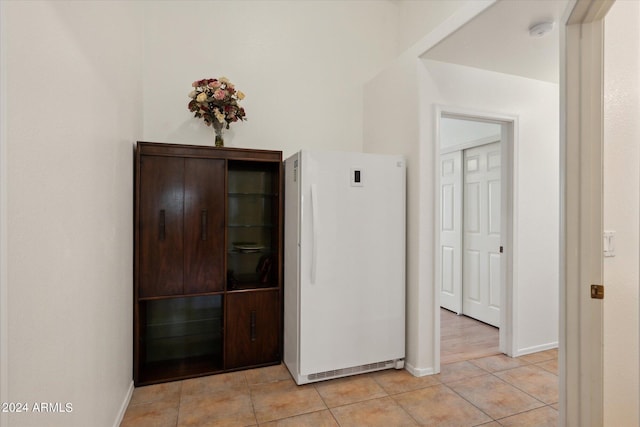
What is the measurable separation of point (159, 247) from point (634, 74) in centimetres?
297

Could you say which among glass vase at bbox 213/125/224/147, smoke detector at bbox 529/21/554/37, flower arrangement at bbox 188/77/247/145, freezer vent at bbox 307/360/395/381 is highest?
smoke detector at bbox 529/21/554/37

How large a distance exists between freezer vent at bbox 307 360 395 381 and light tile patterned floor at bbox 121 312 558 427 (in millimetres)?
46

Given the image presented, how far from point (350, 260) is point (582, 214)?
4.85 ft

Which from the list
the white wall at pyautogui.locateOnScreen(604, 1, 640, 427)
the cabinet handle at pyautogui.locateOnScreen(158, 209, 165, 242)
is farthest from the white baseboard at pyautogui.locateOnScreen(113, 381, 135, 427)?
the white wall at pyautogui.locateOnScreen(604, 1, 640, 427)

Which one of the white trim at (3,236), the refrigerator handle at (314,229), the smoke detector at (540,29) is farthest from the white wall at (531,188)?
the white trim at (3,236)

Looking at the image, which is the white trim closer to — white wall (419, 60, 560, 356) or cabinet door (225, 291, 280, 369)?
cabinet door (225, 291, 280, 369)

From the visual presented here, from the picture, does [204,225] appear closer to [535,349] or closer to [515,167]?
[515,167]

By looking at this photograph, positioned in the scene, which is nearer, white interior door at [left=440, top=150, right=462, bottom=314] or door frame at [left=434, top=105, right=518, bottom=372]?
door frame at [left=434, top=105, right=518, bottom=372]

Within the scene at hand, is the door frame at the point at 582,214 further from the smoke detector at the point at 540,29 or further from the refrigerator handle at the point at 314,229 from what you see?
the refrigerator handle at the point at 314,229

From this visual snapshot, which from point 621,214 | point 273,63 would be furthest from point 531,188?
point 273,63

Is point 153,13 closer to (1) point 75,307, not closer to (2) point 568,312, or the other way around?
(1) point 75,307

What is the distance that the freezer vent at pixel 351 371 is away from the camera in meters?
2.53

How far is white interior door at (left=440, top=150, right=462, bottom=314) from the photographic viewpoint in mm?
4449

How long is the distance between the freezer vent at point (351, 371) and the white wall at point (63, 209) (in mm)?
1280
